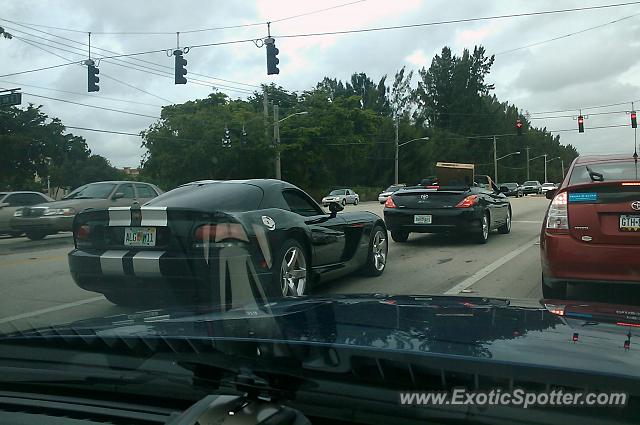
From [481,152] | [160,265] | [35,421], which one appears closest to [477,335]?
[35,421]

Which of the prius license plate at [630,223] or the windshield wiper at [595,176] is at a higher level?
the windshield wiper at [595,176]

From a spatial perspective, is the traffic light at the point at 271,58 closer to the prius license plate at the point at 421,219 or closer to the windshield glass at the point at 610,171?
the prius license plate at the point at 421,219

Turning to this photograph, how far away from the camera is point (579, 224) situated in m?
5.57

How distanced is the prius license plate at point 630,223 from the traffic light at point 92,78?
1835 centimetres

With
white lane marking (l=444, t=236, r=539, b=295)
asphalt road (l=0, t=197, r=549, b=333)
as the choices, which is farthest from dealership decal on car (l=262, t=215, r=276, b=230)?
white lane marking (l=444, t=236, r=539, b=295)

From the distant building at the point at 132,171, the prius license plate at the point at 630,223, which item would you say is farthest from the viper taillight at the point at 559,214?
the distant building at the point at 132,171

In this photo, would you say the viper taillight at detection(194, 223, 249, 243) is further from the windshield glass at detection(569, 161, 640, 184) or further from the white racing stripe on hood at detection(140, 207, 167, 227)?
the windshield glass at detection(569, 161, 640, 184)

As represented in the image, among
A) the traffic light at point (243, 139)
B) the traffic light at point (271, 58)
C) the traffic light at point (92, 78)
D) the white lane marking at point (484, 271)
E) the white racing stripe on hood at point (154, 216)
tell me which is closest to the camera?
the white racing stripe on hood at point (154, 216)

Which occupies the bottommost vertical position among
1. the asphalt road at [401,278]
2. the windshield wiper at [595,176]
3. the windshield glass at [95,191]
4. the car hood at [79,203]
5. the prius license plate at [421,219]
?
the asphalt road at [401,278]

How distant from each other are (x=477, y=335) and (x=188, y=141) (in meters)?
32.7

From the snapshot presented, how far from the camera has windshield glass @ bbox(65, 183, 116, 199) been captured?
14742 millimetres

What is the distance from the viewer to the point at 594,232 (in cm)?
551

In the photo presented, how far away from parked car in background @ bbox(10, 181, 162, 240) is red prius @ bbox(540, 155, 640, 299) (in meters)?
11.0

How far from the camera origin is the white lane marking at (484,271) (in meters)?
7.14
